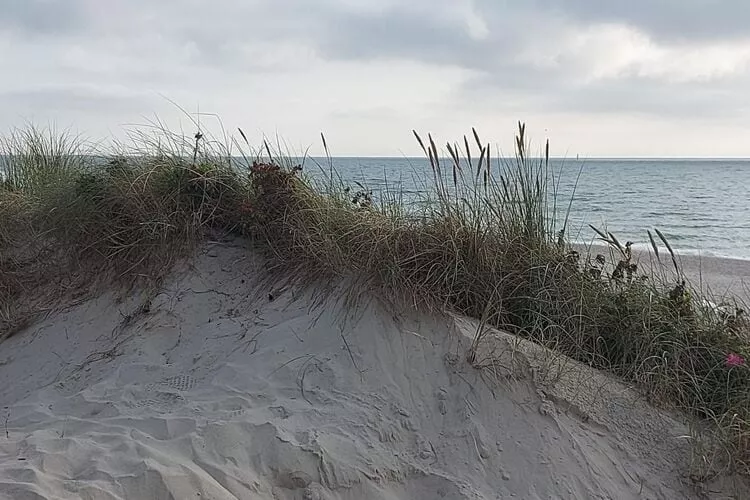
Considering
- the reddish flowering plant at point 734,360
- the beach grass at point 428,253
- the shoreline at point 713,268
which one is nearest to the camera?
the reddish flowering plant at point 734,360

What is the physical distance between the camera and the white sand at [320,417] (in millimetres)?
2838

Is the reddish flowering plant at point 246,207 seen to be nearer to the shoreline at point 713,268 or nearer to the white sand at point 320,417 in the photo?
the white sand at point 320,417

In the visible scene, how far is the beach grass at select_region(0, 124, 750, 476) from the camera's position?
12.8 ft

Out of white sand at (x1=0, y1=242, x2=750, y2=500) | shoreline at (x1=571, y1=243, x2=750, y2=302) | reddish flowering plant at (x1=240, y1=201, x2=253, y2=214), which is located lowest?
shoreline at (x1=571, y1=243, x2=750, y2=302)

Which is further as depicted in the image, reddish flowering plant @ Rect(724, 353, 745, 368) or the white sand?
reddish flowering plant @ Rect(724, 353, 745, 368)

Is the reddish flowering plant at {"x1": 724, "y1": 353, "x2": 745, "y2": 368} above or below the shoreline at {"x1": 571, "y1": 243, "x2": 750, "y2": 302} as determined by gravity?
above

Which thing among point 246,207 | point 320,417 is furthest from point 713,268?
point 320,417

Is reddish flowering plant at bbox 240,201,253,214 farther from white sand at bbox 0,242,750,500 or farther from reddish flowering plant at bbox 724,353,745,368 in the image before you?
reddish flowering plant at bbox 724,353,745,368

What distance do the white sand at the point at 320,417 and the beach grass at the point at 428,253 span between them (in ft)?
0.78

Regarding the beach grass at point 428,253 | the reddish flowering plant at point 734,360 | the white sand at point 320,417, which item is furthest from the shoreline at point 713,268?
the white sand at point 320,417

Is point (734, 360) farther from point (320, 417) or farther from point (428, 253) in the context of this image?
point (320, 417)

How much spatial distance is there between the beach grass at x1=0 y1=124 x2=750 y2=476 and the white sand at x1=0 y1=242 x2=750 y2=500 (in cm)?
24

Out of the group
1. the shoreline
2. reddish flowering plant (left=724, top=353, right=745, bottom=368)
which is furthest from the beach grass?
the shoreline

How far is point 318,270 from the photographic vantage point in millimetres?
4449
